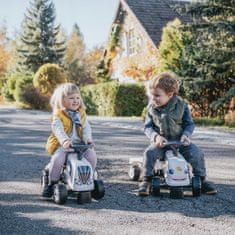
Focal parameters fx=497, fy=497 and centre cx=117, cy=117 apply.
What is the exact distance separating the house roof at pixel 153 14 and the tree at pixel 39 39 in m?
17.7

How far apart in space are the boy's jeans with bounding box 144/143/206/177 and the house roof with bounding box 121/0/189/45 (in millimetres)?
22758

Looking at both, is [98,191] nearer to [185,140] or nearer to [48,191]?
[48,191]

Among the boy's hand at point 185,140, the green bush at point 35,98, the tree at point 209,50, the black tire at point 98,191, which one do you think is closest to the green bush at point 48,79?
the green bush at point 35,98

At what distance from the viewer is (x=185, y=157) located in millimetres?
5590

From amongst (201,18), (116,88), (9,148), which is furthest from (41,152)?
(116,88)

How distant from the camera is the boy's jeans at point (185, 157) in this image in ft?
17.8

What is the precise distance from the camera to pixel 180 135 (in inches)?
222

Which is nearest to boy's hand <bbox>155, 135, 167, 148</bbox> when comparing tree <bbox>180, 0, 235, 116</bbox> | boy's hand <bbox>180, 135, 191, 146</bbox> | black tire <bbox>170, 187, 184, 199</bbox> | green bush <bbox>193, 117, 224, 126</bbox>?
boy's hand <bbox>180, 135, 191, 146</bbox>

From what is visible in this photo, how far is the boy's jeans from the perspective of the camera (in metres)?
5.44

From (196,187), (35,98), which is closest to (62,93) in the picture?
(196,187)

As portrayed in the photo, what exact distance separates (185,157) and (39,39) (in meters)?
43.8

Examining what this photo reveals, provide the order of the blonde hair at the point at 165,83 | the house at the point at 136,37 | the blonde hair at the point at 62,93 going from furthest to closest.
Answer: the house at the point at 136,37 < the blonde hair at the point at 165,83 < the blonde hair at the point at 62,93

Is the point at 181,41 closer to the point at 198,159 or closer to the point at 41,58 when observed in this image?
the point at 198,159

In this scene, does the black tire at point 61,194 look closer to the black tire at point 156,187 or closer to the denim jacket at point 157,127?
the black tire at point 156,187
